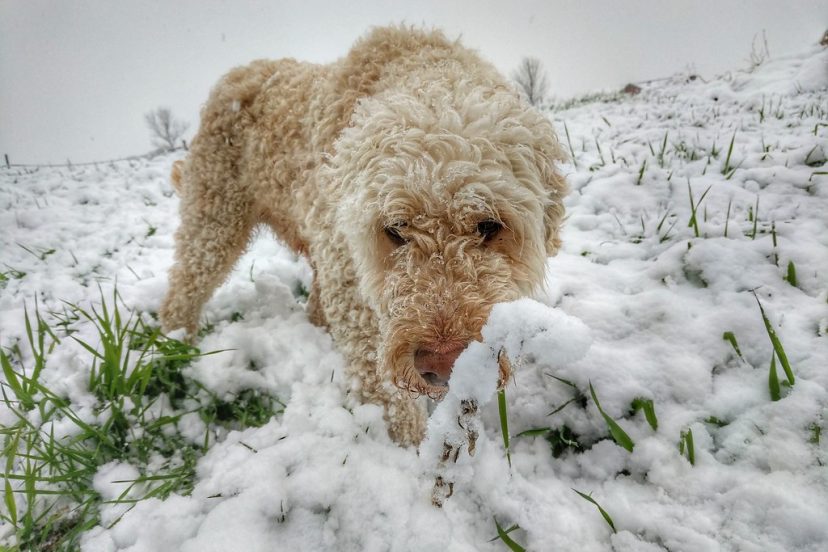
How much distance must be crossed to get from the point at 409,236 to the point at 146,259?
3945 millimetres

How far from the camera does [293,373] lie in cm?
250

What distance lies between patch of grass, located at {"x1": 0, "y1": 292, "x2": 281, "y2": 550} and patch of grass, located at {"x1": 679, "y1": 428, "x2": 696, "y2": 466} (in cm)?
191

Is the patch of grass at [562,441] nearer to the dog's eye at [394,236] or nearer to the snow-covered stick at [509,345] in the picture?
the snow-covered stick at [509,345]

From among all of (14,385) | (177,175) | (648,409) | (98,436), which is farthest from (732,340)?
(177,175)

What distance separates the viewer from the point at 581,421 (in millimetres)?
1833

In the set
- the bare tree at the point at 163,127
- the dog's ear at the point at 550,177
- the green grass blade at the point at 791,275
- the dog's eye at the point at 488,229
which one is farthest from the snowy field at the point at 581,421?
the bare tree at the point at 163,127

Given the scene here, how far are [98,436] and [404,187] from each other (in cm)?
179

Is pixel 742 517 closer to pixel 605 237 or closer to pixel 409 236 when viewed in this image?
pixel 409 236

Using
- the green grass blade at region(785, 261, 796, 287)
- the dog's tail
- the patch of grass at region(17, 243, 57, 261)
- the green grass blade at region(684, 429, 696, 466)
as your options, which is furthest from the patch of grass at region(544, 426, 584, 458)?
the patch of grass at region(17, 243, 57, 261)

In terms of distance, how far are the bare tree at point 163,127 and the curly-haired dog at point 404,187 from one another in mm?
36778

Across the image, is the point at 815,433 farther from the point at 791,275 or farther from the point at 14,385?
the point at 14,385

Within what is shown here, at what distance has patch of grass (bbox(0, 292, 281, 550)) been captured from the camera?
5.43 feet

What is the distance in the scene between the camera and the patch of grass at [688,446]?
153 centimetres

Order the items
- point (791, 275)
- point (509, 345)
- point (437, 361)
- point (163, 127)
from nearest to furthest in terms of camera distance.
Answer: point (509, 345), point (437, 361), point (791, 275), point (163, 127)
